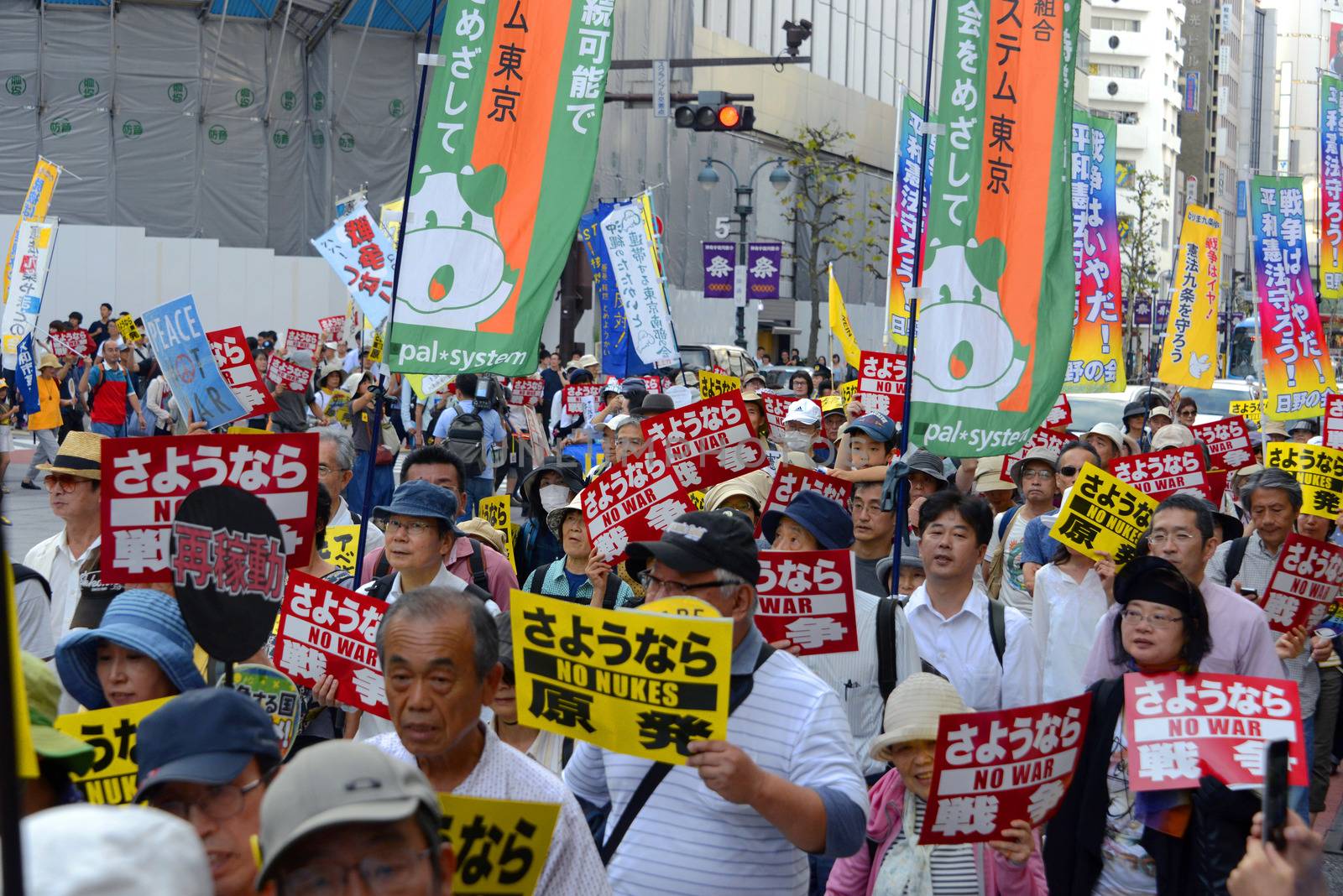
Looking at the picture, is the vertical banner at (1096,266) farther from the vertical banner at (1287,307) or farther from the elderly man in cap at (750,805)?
the elderly man in cap at (750,805)

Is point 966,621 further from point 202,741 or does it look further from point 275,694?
point 202,741

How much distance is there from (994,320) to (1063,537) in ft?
3.85

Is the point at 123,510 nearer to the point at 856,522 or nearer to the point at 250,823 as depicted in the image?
the point at 250,823

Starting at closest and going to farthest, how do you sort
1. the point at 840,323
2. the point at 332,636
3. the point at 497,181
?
the point at 332,636
the point at 497,181
the point at 840,323

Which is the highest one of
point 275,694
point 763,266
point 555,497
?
point 763,266

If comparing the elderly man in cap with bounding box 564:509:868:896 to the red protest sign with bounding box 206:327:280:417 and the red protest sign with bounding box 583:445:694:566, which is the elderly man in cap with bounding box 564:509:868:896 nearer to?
the red protest sign with bounding box 583:445:694:566

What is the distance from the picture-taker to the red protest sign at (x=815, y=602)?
5.29 metres

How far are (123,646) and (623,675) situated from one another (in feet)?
4.61

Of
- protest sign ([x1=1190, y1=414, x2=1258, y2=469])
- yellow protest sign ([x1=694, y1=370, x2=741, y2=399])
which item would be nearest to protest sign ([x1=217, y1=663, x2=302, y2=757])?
yellow protest sign ([x1=694, y1=370, x2=741, y2=399])

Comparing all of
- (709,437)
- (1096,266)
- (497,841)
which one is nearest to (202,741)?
(497,841)

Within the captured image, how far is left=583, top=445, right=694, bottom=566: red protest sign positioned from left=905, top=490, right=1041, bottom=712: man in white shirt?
4.96 ft

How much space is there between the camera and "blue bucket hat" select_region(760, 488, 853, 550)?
5902mm

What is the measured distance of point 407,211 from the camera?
7.20m

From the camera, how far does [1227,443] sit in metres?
12.3
